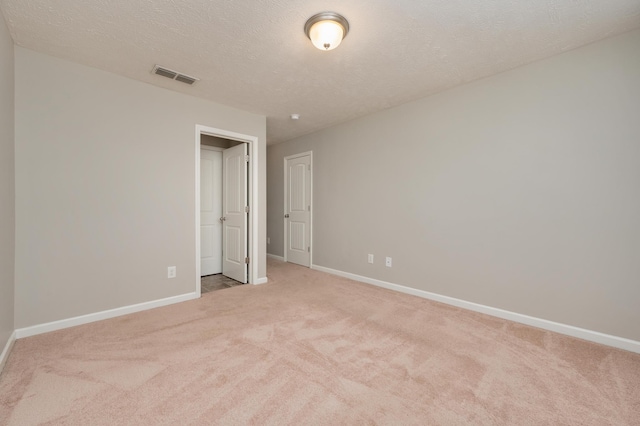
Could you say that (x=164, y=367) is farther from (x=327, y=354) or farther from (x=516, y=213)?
(x=516, y=213)

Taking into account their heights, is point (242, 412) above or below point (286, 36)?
below

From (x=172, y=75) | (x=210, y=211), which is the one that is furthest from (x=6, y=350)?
(x=210, y=211)

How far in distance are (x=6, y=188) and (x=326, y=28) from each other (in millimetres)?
2611

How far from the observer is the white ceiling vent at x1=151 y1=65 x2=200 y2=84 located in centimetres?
265

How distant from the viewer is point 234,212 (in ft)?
13.9

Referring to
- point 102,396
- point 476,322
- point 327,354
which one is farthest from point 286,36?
point 476,322

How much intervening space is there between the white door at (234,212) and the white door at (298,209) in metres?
1.28

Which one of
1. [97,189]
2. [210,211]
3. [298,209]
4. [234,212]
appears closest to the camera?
[97,189]

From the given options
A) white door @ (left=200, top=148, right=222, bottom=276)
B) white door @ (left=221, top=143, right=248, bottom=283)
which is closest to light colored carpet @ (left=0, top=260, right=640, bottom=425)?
white door @ (left=221, top=143, right=248, bottom=283)

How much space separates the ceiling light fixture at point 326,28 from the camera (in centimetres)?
192

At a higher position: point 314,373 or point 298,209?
point 298,209

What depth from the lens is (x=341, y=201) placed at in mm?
4410

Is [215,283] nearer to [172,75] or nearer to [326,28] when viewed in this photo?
[172,75]

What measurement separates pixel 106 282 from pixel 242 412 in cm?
213
